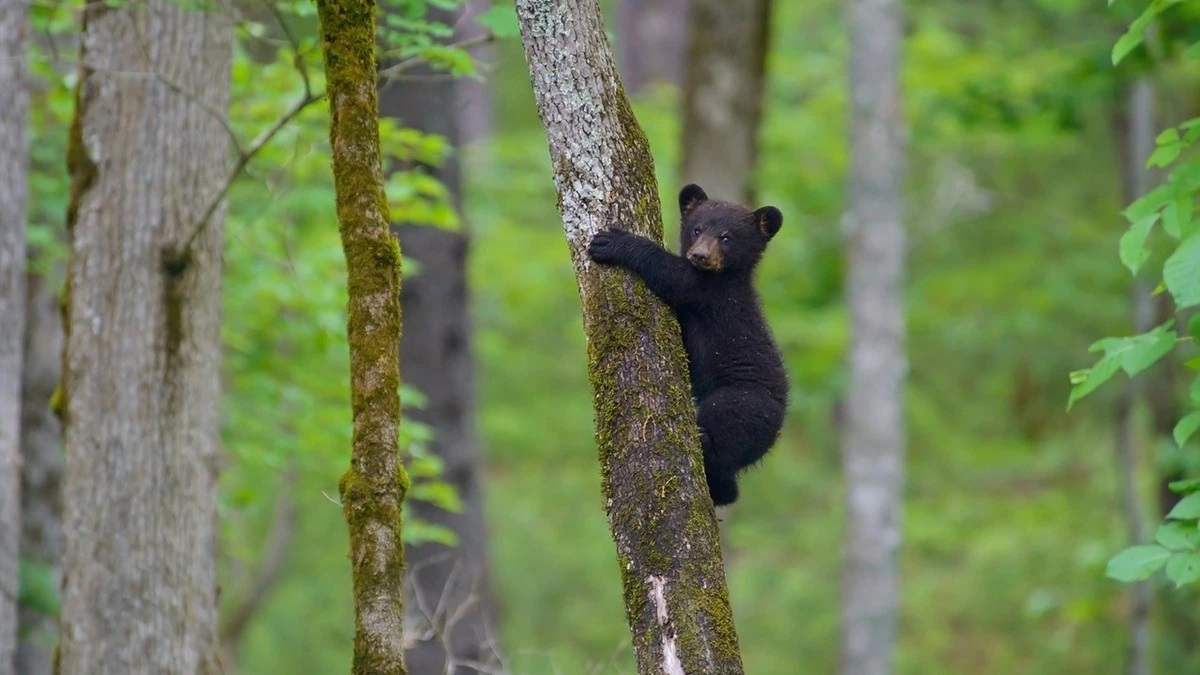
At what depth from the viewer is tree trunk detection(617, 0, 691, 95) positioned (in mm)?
22562

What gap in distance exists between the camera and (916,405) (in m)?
15.0

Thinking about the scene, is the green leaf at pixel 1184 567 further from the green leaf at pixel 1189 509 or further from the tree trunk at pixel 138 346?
the tree trunk at pixel 138 346

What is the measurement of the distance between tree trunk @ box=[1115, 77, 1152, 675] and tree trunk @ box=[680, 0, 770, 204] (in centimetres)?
364

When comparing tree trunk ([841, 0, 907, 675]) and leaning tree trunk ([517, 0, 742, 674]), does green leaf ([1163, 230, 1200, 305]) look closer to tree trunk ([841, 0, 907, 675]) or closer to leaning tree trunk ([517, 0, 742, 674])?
leaning tree trunk ([517, 0, 742, 674])

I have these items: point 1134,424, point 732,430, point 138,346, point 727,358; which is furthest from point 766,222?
point 1134,424

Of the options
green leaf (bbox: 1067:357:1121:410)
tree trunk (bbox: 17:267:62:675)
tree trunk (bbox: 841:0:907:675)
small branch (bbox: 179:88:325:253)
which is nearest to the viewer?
green leaf (bbox: 1067:357:1121:410)

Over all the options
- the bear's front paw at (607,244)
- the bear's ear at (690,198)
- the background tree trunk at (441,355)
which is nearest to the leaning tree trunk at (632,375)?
the bear's front paw at (607,244)

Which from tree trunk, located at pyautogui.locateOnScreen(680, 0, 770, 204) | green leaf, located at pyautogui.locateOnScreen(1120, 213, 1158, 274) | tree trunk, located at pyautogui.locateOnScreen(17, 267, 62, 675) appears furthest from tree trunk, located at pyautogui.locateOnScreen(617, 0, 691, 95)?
green leaf, located at pyautogui.locateOnScreen(1120, 213, 1158, 274)

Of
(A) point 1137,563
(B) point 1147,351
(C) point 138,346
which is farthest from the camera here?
(C) point 138,346

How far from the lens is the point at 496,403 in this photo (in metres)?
15.8

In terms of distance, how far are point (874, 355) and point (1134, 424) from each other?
366 centimetres

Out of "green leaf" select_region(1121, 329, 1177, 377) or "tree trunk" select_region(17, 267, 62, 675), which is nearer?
"green leaf" select_region(1121, 329, 1177, 377)

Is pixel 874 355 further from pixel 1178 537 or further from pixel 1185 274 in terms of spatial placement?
pixel 1185 274

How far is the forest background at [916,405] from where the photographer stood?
1340cm
